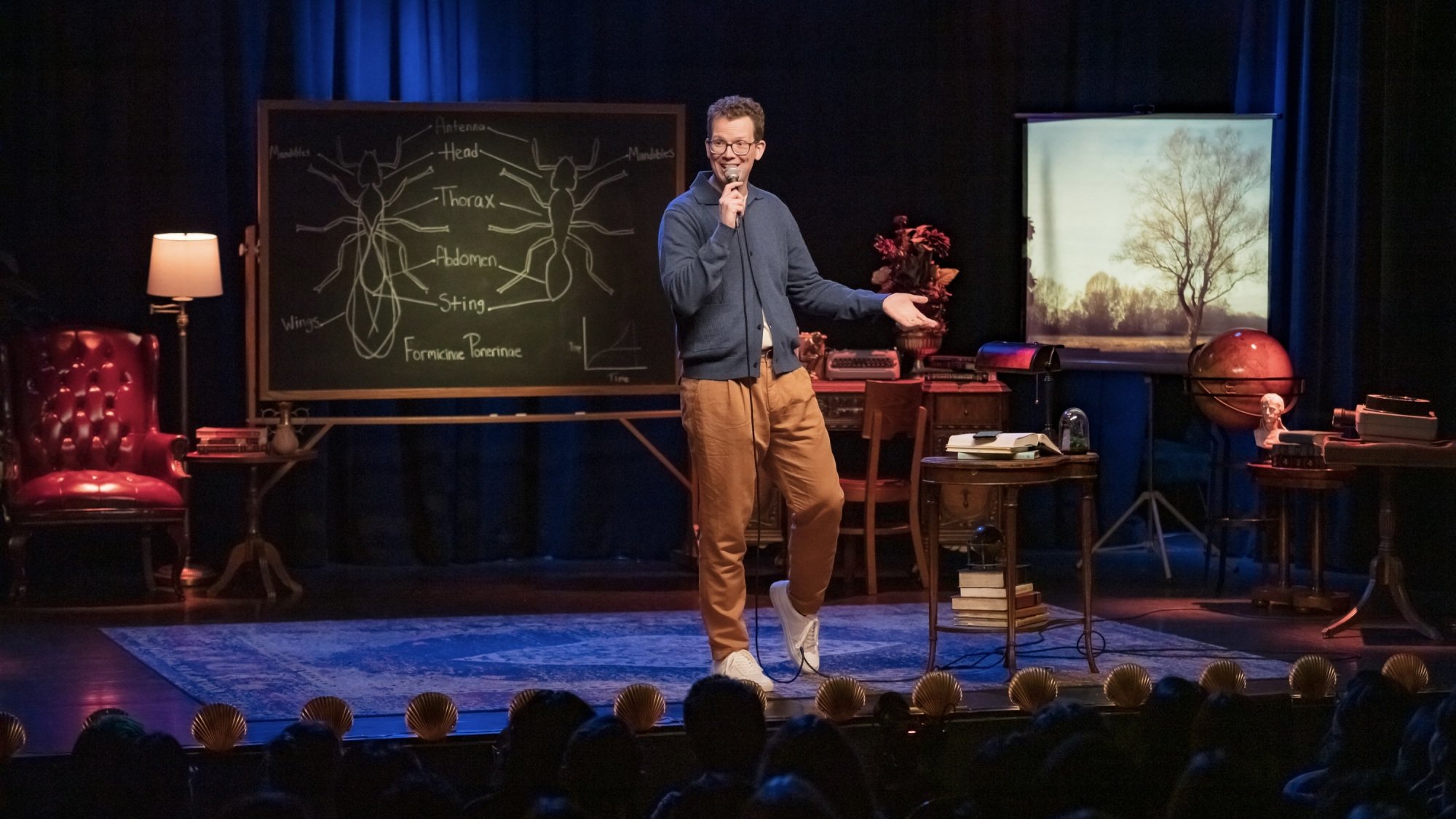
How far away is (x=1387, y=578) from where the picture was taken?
6152 mm

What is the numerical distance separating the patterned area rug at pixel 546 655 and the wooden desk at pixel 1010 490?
0.49 ft

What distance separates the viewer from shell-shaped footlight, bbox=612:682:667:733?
3617mm

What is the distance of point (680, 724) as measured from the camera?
12.2 ft

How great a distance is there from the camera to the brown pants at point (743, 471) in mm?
4891

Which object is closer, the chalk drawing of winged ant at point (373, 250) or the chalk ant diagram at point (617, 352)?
the chalk drawing of winged ant at point (373, 250)

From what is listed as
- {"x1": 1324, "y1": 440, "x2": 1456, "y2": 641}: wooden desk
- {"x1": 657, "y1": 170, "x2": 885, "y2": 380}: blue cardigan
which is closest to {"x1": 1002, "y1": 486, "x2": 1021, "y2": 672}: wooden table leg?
{"x1": 657, "y1": 170, "x2": 885, "y2": 380}: blue cardigan

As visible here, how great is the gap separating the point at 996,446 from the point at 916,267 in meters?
2.95

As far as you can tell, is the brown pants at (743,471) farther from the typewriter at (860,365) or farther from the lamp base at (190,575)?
the lamp base at (190,575)

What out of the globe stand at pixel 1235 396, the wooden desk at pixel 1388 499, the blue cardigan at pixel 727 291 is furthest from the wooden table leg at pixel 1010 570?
the globe stand at pixel 1235 396

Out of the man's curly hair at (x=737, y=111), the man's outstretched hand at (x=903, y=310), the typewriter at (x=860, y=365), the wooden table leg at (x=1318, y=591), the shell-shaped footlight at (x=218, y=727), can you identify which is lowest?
the wooden table leg at (x=1318, y=591)

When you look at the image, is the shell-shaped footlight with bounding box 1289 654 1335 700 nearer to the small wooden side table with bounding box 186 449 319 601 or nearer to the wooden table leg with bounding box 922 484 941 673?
the wooden table leg with bounding box 922 484 941 673

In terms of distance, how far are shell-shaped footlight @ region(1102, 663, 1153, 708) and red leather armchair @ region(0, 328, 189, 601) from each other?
4.37 metres

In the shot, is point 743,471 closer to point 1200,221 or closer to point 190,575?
point 190,575

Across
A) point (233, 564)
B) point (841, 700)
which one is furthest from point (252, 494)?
point (841, 700)
